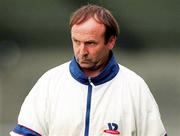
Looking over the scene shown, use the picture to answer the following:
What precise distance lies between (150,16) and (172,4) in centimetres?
20

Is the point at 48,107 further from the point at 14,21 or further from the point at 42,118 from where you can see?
the point at 14,21

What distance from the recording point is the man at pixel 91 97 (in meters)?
4.11

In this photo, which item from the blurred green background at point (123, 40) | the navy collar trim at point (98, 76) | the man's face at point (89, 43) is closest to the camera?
the man's face at point (89, 43)

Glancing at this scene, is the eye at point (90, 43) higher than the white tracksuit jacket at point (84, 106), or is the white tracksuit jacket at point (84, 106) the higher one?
the eye at point (90, 43)

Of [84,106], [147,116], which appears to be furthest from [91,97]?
[147,116]

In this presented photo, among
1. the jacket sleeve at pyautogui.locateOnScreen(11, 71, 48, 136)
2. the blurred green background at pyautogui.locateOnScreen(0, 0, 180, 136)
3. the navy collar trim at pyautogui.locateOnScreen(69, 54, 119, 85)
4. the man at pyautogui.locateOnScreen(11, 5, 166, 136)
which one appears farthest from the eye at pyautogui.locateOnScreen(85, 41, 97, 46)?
Answer: the blurred green background at pyautogui.locateOnScreen(0, 0, 180, 136)

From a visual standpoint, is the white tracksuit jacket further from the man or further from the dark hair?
the dark hair

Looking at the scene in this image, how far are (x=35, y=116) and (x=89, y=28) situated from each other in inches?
19.2

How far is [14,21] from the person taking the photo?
22.7 ft

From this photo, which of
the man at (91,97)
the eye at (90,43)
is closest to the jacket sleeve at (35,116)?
the man at (91,97)

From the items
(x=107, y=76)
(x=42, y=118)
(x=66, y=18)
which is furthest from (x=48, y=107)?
(x=66, y=18)

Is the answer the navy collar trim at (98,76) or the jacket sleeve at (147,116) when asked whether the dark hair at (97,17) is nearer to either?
the navy collar trim at (98,76)

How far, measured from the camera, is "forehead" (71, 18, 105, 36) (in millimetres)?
4039

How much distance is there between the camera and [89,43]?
13.3 ft
